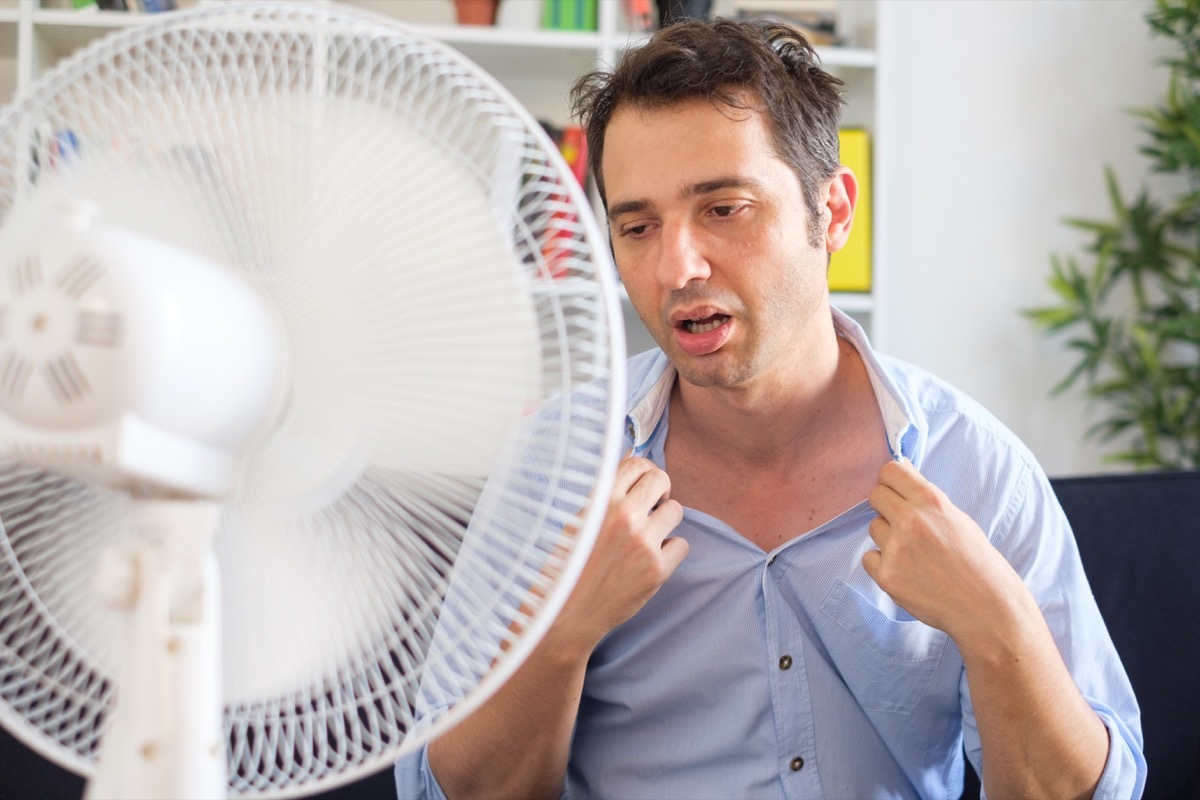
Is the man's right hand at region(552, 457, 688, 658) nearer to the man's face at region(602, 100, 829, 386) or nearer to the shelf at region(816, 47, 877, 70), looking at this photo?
the man's face at region(602, 100, 829, 386)

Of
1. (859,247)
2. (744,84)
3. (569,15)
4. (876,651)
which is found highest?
(569,15)

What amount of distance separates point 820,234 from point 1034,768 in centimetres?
58

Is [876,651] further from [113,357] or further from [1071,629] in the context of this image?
[113,357]

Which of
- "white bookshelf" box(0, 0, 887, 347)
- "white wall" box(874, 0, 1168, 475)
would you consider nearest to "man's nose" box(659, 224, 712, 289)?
"white bookshelf" box(0, 0, 887, 347)

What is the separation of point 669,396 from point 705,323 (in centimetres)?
19

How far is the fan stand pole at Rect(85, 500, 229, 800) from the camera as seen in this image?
514 mm

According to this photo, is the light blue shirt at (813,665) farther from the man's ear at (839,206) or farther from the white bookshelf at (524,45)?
the white bookshelf at (524,45)

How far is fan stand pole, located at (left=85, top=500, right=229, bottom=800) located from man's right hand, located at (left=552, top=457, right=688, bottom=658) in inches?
14.8

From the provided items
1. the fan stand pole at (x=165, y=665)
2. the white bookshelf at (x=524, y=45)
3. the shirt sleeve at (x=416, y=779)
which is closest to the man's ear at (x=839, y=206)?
the shirt sleeve at (x=416, y=779)

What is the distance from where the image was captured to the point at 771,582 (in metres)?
1.10

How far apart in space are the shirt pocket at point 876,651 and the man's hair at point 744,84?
1.37ft

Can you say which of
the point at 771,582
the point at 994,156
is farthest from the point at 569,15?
the point at 771,582

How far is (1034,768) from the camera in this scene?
0.98 metres

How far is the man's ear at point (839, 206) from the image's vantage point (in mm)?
1294
